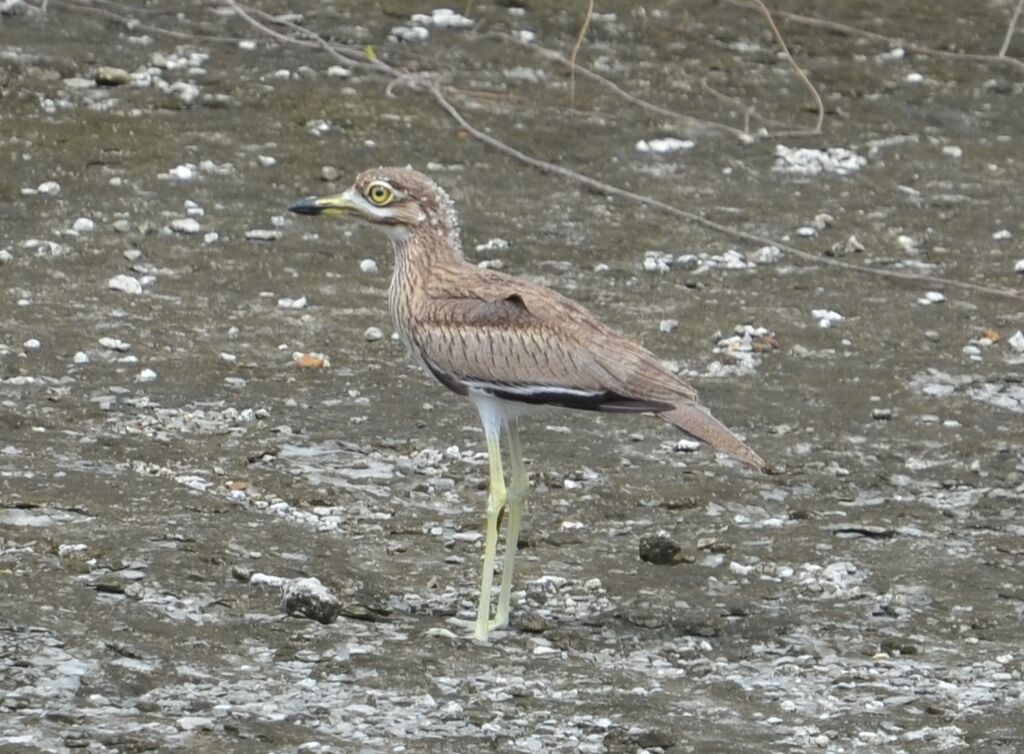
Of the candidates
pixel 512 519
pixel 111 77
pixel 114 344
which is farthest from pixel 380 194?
pixel 111 77

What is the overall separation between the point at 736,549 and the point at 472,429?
1.31 meters

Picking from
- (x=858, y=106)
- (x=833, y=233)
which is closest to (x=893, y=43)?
(x=858, y=106)

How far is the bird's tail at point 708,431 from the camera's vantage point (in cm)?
552

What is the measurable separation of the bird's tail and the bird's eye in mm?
1116

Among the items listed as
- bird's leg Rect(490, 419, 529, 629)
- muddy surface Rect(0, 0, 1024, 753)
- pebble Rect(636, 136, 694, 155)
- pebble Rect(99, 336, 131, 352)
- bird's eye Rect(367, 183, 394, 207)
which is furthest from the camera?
pebble Rect(636, 136, 694, 155)

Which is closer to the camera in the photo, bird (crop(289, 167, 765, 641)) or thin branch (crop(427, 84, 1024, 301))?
bird (crop(289, 167, 765, 641))

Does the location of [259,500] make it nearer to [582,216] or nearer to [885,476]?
[885,476]

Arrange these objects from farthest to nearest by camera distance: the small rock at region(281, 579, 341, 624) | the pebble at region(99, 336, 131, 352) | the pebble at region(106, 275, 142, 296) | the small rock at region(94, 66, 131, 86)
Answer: the small rock at region(94, 66, 131, 86)
the pebble at region(106, 275, 142, 296)
the pebble at region(99, 336, 131, 352)
the small rock at region(281, 579, 341, 624)

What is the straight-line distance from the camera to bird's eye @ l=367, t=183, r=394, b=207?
6.10m

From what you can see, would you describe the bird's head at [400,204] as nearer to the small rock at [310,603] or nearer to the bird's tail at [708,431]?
the bird's tail at [708,431]

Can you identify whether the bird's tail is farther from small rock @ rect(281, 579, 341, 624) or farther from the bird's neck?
small rock @ rect(281, 579, 341, 624)

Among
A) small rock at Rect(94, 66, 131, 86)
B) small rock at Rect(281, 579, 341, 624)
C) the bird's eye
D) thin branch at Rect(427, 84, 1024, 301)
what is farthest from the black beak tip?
small rock at Rect(94, 66, 131, 86)

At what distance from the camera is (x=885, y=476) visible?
7.07 meters

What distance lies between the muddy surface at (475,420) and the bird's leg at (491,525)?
0.28 feet
